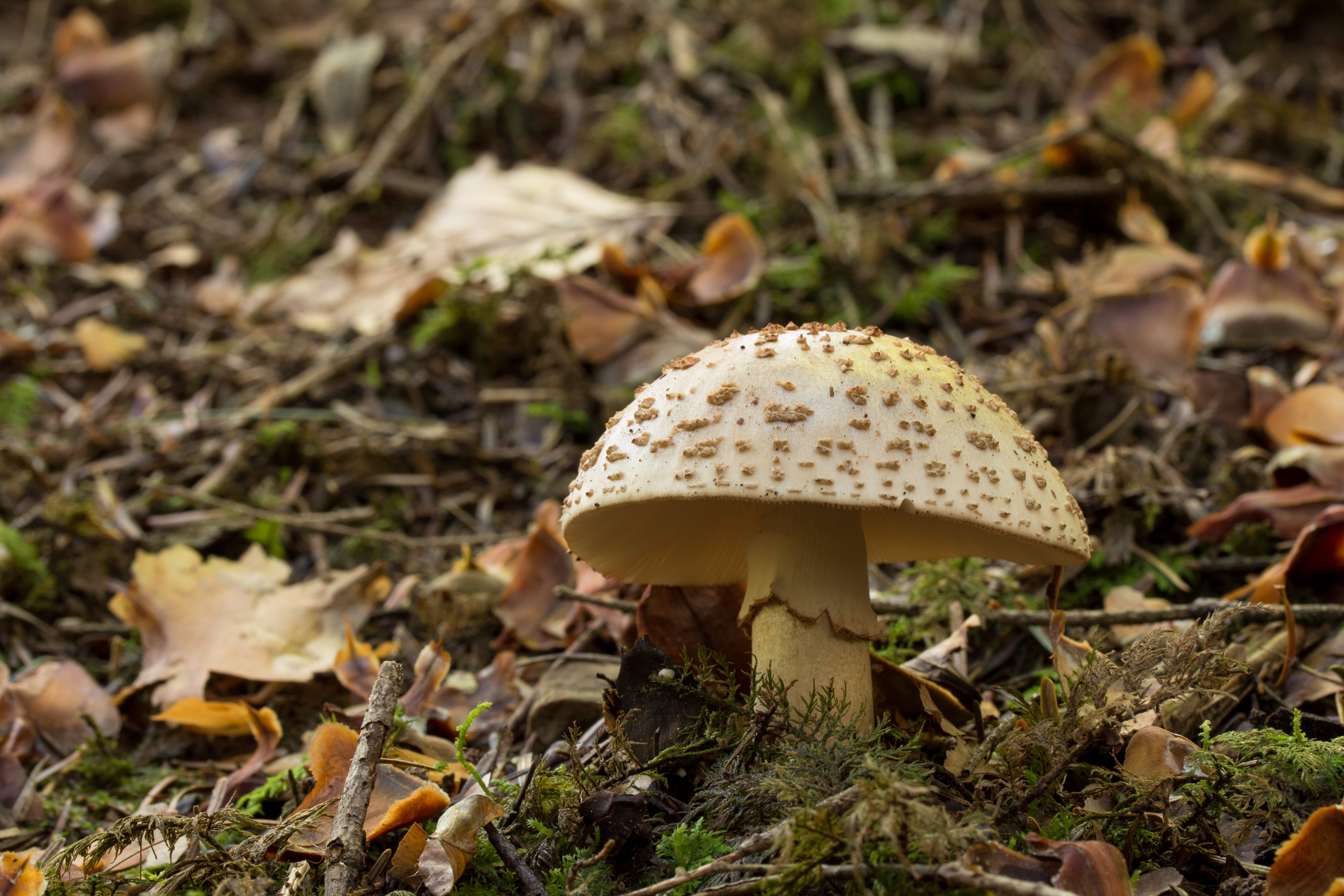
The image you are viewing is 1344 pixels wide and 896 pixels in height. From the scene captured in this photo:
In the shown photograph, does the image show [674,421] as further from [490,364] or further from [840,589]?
[490,364]

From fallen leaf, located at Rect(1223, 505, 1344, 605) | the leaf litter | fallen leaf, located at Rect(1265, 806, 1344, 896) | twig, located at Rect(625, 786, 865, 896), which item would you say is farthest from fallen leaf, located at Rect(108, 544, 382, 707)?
fallen leaf, located at Rect(1223, 505, 1344, 605)

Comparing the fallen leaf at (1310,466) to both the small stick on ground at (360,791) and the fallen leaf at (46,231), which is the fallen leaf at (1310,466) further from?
the fallen leaf at (46,231)

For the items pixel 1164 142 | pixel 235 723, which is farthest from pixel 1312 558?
pixel 235 723

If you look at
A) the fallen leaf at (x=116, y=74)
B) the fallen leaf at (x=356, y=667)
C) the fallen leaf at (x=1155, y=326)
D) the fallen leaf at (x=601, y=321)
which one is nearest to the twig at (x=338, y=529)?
the fallen leaf at (x=356, y=667)

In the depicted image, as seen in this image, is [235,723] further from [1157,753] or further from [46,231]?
[46,231]

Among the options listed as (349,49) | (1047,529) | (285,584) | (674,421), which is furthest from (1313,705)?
(349,49)

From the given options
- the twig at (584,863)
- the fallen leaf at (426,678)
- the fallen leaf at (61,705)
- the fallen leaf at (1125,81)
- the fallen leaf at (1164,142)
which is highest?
the fallen leaf at (1125,81)

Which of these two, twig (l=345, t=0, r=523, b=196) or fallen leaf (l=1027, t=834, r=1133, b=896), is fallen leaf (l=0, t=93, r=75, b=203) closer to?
twig (l=345, t=0, r=523, b=196)
